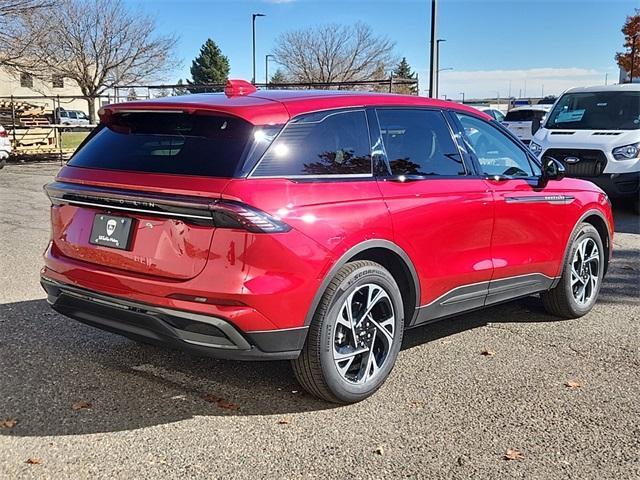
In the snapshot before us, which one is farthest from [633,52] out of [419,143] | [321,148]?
[321,148]

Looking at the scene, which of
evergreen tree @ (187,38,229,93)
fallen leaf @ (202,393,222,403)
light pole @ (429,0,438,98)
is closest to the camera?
fallen leaf @ (202,393,222,403)

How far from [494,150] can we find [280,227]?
2.24 m

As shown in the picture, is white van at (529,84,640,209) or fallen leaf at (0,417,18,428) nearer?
fallen leaf at (0,417,18,428)

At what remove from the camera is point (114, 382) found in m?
4.00

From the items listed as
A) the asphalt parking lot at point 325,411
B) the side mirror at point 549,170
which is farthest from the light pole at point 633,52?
→ the asphalt parking lot at point 325,411

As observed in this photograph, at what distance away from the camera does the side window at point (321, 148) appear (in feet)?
11.3

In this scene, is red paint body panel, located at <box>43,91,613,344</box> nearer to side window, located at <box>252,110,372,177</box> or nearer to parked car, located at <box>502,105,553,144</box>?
side window, located at <box>252,110,372,177</box>

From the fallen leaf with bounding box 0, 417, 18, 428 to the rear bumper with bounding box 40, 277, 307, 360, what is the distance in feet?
2.13

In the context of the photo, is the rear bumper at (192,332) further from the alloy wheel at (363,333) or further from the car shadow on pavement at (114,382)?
the car shadow on pavement at (114,382)

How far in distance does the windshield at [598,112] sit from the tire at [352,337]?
28.2ft

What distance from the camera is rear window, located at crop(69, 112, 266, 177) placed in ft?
11.0

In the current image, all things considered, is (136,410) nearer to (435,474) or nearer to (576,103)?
(435,474)

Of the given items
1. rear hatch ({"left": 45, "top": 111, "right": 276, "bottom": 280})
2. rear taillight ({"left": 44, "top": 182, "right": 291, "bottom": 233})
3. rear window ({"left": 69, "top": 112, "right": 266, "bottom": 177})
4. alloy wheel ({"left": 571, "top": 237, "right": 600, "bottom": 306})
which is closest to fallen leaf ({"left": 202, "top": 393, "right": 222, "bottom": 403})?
rear hatch ({"left": 45, "top": 111, "right": 276, "bottom": 280})

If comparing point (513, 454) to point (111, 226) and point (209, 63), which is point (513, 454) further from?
point (209, 63)
